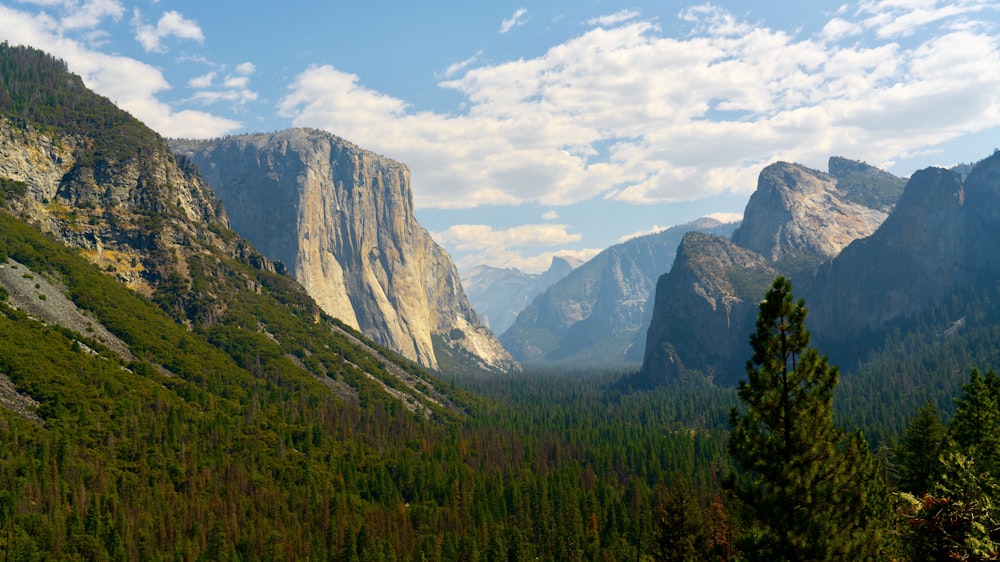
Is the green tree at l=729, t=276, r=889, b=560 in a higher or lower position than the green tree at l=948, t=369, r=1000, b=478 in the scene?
higher

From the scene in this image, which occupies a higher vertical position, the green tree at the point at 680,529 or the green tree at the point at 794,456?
the green tree at the point at 794,456

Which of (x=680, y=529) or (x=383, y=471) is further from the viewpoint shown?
(x=383, y=471)

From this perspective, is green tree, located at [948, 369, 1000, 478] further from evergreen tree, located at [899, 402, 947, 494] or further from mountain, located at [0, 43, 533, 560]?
mountain, located at [0, 43, 533, 560]

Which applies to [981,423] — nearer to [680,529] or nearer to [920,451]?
[920,451]

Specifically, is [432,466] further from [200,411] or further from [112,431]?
[112,431]

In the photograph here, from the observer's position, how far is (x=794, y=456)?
31.2 meters

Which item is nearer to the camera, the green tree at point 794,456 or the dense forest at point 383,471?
the green tree at point 794,456

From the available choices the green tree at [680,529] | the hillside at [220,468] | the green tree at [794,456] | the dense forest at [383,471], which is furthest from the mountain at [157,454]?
the green tree at [794,456]

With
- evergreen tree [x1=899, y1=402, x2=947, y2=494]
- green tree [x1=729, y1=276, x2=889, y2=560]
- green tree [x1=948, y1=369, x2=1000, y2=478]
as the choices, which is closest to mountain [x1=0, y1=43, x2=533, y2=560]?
evergreen tree [x1=899, y1=402, x2=947, y2=494]

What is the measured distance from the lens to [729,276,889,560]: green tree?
30.7 metres

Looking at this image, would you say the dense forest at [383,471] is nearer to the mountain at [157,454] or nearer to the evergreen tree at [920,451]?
the evergreen tree at [920,451]

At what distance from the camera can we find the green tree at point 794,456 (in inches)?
1209

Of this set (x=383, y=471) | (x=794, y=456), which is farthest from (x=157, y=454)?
(x=794, y=456)

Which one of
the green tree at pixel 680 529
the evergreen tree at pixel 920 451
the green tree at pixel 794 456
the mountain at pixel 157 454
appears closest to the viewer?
the green tree at pixel 794 456
